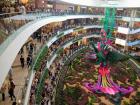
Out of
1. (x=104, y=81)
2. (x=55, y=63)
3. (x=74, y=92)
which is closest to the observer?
(x=74, y=92)

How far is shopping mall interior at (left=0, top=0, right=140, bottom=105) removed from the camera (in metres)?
13.3

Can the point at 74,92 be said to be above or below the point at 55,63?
below

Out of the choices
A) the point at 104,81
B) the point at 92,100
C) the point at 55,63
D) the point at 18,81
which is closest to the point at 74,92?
the point at 92,100

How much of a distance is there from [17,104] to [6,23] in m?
4.15

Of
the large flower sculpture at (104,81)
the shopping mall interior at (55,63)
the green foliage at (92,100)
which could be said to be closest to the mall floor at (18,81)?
the shopping mall interior at (55,63)

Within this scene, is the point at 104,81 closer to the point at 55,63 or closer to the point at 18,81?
the point at 55,63

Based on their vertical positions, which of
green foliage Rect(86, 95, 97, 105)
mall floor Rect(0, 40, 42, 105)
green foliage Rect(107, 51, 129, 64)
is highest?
mall floor Rect(0, 40, 42, 105)

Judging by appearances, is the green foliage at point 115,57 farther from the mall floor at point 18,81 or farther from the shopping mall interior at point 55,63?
the mall floor at point 18,81

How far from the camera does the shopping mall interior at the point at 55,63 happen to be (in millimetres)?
13266

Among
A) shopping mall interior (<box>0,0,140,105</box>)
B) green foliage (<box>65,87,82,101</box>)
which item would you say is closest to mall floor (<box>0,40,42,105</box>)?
shopping mall interior (<box>0,0,140,105</box>)

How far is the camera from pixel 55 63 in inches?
1238

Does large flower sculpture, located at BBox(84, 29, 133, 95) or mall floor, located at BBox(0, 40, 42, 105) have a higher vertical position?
mall floor, located at BBox(0, 40, 42, 105)

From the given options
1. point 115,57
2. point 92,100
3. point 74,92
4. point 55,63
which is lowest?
point 92,100

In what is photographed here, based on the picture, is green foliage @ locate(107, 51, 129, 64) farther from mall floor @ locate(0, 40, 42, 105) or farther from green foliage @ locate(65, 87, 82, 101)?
mall floor @ locate(0, 40, 42, 105)
